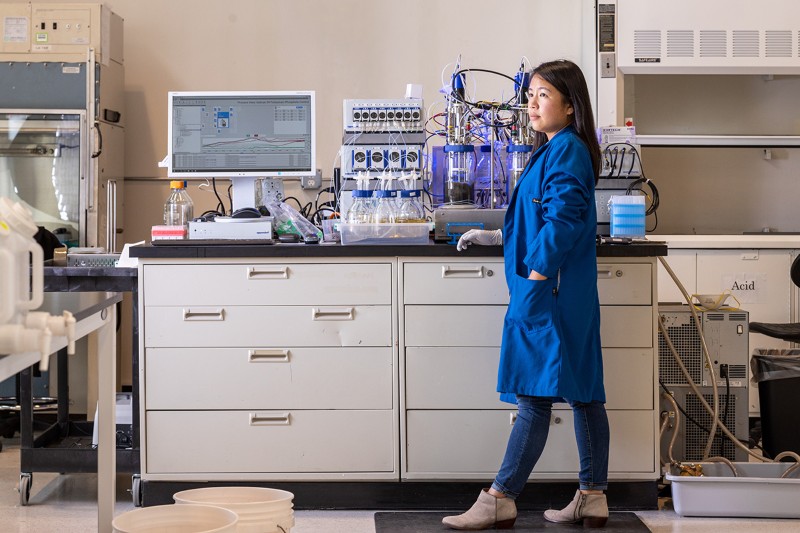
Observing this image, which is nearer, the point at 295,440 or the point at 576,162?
the point at 576,162

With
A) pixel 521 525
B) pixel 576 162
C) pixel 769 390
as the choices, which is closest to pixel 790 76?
pixel 769 390

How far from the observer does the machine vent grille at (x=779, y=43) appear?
4.71m

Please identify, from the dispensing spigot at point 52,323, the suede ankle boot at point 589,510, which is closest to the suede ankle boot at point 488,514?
the suede ankle boot at point 589,510

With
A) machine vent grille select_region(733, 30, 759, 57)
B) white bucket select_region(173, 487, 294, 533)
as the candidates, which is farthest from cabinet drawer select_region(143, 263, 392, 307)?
machine vent grille select_region(733, 30, 759, 57)

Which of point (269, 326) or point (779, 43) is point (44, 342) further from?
point (779, 43)

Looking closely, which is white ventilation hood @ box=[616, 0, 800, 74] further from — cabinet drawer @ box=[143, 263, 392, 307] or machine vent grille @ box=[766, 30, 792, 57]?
cabinet drawer @ box=[143, 263, 392, 307]

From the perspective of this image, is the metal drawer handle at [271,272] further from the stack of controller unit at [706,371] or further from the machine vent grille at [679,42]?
the machine vent grille at [679,42]

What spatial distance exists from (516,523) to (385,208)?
1115mm

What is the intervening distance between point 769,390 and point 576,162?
1.41 m

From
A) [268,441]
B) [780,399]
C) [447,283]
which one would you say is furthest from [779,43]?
[268,441]

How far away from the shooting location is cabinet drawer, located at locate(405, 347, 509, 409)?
2.98 meters

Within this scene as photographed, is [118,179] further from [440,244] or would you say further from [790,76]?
[790,76]

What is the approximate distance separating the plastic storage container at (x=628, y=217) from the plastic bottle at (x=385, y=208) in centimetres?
76

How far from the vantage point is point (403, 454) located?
2.99 m
